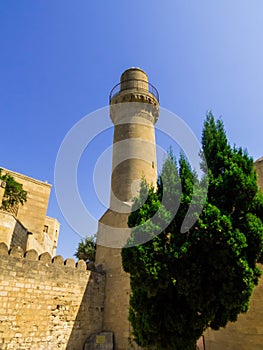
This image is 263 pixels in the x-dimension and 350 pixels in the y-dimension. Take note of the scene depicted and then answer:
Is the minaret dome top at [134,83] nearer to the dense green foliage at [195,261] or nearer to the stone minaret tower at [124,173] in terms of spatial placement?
the stone minaret tower at [124,173]

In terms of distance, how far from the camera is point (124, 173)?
14094 millimetres

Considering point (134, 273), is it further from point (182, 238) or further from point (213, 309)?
point (213, 309)

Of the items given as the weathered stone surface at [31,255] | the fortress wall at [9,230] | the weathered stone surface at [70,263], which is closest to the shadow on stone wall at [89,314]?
the weathered stone surface at [70,263]

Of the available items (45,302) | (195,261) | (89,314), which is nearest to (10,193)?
(45,302)

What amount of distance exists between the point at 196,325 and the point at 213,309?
550 mm

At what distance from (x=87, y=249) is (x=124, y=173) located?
6.88 m

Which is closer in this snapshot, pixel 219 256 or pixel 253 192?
pixel 219 256

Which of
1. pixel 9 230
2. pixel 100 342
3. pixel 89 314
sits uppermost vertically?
pixel 9 230

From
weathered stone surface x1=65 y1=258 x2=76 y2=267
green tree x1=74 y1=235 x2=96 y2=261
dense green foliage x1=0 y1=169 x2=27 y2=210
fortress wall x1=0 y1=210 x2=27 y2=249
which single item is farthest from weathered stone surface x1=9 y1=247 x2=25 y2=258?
green tree x1=74 y1=235 x2=96 y2=261

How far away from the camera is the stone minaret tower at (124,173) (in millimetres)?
10289

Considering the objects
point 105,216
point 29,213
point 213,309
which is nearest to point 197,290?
point 213,309

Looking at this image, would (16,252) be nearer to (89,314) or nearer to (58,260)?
(58,260)

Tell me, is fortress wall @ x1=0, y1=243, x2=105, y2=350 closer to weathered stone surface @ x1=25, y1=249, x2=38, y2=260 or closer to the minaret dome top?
weathered stone surface @ x1=25, y1=249, x2=38, y2=260

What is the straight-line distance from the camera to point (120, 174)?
14227 mm
